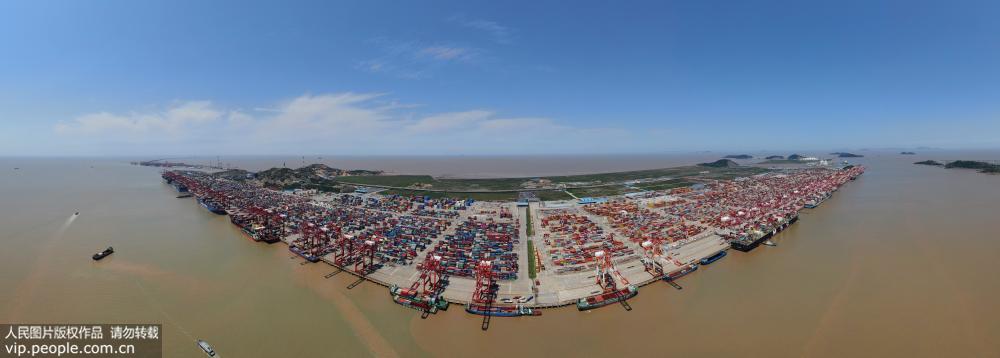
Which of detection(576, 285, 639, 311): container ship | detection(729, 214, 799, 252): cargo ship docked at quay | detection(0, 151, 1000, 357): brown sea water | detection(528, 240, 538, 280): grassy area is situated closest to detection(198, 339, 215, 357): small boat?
detection(0, 151, 1000, 357): brown sea water

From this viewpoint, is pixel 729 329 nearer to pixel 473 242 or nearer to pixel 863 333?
pixel 863 333

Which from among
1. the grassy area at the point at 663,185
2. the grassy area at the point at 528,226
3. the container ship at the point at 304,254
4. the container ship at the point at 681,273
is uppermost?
the grassy area at the point at 663,185

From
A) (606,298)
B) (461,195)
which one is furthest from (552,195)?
(606,298)

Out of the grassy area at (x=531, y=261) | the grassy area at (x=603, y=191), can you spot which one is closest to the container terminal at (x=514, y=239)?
the grassy area at (x=531, y=261)

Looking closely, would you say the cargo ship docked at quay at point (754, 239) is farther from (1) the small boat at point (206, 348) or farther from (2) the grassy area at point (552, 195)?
(1) the small boat at point (206, 348)

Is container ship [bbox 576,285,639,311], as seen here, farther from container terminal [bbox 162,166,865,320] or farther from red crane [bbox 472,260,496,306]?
red crane [bbox 472,260,496,306]

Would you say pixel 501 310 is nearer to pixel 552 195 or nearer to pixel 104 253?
pixel 104 253
